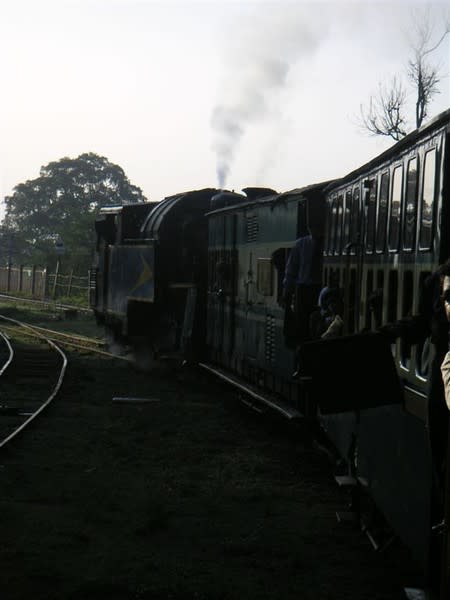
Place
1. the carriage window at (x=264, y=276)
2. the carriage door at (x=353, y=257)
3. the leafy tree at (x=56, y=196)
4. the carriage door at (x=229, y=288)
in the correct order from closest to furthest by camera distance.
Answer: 1. the carriage door at (x=353, y=257)
2. the carriage window at (x=264, y=276)
3. the carriage door at (x=229, y=288)
4. the leafy tree at (x=56, y=196)

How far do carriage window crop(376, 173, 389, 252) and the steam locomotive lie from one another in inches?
0.6

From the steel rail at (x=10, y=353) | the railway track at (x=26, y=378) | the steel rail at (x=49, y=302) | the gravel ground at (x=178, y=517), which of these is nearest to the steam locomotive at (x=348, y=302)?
the gravel ground at (x=178, y=517)

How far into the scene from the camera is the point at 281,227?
12250mm

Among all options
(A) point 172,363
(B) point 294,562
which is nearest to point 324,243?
(B) point 294,562

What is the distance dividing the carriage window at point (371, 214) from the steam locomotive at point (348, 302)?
0.05ft

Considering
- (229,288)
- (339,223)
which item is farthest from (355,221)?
(229,288)

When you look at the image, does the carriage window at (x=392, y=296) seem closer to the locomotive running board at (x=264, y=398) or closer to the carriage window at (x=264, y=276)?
the locomotive running board at (x=264, y=398)

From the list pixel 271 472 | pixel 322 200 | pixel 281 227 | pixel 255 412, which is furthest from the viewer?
pixel 255 412

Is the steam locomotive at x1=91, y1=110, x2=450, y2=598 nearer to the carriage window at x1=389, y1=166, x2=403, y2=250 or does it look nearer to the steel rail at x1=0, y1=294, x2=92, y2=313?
the carriage window at x1=389, y1=166, x2=403, y2=250

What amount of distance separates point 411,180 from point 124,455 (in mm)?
5809

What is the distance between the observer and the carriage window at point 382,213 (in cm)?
703

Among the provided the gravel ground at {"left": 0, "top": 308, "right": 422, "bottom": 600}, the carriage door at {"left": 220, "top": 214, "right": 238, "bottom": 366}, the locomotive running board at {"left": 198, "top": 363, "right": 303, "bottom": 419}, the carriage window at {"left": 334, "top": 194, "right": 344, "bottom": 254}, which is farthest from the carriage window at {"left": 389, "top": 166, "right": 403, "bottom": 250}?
the carriage door at {"left": 220, "top": 214, "right": 238, "bottom": 366}

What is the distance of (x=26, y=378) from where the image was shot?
18.7 metres

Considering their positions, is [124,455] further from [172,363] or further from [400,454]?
[172,363]
